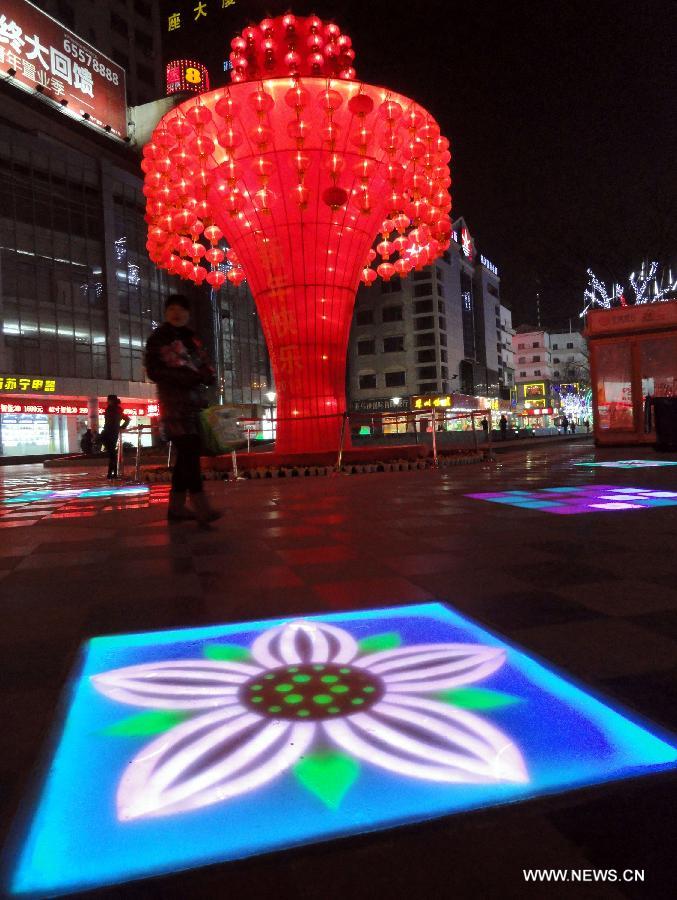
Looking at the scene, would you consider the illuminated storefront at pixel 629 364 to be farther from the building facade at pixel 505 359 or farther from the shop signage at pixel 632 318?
the building facade at pixel 505 359

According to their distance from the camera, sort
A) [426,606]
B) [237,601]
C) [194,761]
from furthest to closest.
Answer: [237,601] < [426,606] < [194,761]

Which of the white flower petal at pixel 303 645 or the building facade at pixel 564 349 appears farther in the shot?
the building facade at pixel 564 349

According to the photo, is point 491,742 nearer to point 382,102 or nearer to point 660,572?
point 660,572

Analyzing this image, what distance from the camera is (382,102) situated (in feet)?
34.6

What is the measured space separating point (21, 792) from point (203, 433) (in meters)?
4.15

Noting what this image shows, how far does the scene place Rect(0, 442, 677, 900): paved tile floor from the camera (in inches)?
41.9

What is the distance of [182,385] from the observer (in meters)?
5.11

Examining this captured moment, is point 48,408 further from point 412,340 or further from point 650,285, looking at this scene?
point 412,340

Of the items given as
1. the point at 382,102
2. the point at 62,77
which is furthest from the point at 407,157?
the point at 62,77

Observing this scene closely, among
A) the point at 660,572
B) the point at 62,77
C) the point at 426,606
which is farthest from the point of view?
the point at 62,77

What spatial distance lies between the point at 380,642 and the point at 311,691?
0.49 metres

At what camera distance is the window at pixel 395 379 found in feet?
247

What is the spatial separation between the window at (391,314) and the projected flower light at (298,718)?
2973 inches

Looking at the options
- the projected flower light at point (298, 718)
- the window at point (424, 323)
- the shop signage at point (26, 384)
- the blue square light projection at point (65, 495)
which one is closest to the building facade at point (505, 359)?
the window at point (424, 323)
